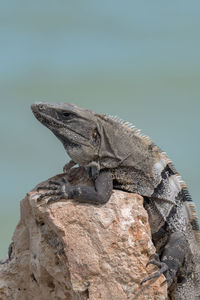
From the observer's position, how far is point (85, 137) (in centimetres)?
802

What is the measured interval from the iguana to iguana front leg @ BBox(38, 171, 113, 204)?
30mm

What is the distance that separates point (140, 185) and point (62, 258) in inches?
63.3

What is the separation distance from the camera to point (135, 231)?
24.0 feet

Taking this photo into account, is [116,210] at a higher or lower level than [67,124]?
lower

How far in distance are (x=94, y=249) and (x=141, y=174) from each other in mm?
1506

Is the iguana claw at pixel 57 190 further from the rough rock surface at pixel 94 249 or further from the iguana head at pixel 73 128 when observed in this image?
the iguana head at pixel 73 128

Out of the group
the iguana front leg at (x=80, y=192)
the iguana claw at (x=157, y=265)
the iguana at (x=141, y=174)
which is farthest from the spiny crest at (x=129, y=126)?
the iguana claw at (x=157, y=265)

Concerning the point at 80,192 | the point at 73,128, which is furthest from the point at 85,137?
the point at 80,192

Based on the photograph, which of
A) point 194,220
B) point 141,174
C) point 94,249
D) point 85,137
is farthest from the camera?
point 194,220

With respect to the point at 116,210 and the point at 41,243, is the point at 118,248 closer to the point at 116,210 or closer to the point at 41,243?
the point at 116,210

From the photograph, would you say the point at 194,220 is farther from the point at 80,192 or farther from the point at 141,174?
the point at 80,192

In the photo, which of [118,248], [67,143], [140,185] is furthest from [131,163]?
[118,248]

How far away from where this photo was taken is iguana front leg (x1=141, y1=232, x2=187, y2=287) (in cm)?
748

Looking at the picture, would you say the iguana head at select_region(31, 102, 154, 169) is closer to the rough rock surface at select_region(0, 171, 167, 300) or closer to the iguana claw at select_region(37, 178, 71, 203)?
the iguana claw at select_region(37, 178, 71, 203)
